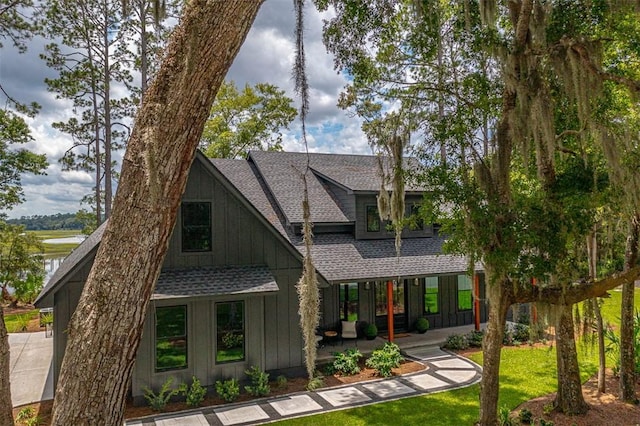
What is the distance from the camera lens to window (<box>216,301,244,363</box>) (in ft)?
33.4

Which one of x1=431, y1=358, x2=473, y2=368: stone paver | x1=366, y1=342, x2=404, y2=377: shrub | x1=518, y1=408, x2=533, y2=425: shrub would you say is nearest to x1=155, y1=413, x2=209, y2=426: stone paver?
x1=366, y1=342, x2=404, y2=377: shrub

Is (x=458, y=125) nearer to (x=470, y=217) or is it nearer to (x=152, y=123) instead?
(x=470, y=217)

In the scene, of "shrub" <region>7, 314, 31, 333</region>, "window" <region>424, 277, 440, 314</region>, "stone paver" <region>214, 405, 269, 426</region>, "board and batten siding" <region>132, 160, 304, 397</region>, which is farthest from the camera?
"shrub" <region>7, 314, 31, 333</region>

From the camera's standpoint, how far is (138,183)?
11.2 feet

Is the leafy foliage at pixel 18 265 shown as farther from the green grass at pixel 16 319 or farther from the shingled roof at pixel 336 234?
the shingled roof at pixel 336 234

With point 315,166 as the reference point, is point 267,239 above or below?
below

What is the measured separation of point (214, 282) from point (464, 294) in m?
10.6

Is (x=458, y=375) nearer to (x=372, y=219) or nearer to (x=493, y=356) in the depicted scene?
(x=493, y=356)

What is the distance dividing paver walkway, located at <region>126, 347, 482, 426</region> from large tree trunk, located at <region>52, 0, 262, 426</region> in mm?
5806

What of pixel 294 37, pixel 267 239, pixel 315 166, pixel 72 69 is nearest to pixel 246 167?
pixel 315 166

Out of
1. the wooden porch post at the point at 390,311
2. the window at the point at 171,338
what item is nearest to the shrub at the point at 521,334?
the wooden porch post at the point at 390,311

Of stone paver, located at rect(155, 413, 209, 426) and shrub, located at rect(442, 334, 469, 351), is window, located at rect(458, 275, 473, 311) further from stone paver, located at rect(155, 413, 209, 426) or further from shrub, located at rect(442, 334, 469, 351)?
stone paver, located at rect(155, 413, 209, 426)

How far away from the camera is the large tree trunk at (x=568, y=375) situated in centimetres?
829

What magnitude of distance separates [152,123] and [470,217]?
17.8ft
